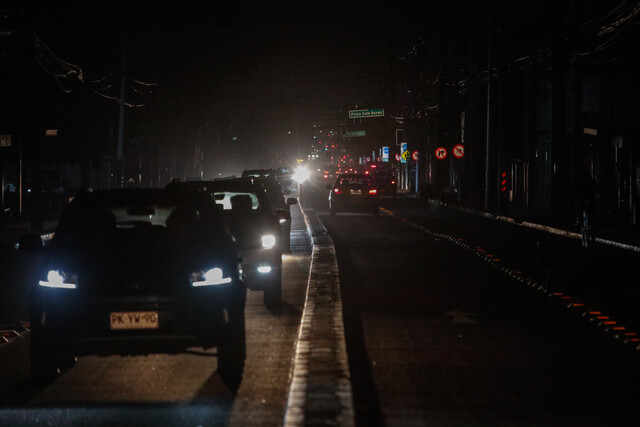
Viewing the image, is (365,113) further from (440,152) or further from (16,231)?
(16,231)

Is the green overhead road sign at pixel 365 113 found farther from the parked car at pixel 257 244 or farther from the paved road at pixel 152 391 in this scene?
the paved road at pixel 152 391

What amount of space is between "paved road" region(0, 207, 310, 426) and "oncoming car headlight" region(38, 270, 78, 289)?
852 millimetres

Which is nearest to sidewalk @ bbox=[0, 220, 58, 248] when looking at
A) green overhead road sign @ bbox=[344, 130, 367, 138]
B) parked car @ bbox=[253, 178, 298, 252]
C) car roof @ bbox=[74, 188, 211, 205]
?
parked car @ bbox=[253, 178, 298, 252]

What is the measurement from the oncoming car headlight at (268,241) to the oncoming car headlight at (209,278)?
18.0ft

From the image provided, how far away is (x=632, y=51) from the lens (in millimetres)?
38844

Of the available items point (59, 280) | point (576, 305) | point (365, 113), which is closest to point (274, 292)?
point (576, 305)

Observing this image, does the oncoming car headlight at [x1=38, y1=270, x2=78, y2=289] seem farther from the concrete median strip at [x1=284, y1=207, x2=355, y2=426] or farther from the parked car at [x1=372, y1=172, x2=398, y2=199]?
the parked car at [x1=372, y1=172, x2=398, y2=199]

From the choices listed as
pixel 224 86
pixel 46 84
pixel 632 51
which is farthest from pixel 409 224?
pixel 224 86

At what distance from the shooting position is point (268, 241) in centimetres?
1415

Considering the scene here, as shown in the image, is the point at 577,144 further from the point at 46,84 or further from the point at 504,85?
the point at 46,84

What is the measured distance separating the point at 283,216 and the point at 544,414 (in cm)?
824

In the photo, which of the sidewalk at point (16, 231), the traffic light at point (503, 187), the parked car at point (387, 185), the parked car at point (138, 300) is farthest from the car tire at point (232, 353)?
the parked car at point (387, 185)

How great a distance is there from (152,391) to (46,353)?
88 centimetres

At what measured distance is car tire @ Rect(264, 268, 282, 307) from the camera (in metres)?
14.0
